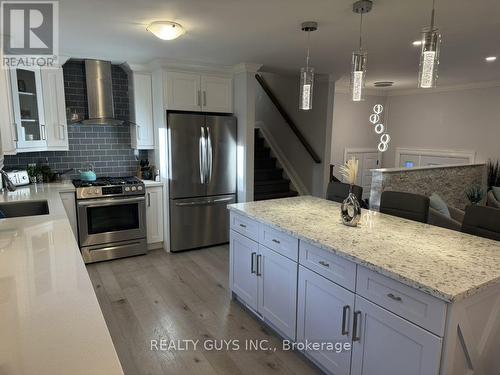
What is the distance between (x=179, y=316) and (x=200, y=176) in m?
1.95

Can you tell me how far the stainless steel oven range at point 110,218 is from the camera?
390 centimetres

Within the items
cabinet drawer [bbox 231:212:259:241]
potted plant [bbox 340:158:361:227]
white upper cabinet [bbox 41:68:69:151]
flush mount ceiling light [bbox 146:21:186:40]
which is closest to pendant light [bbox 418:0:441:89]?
potted plant [bbox 340:158:361:227]

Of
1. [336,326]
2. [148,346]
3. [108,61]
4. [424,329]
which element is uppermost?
[108,61]

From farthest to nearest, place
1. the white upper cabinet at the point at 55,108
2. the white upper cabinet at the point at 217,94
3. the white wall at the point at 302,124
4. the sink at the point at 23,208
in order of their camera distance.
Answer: the white wall at the point at 302,124, the white upper cabinet at the point at 217,94, the white upper cabinet at the point at 55,108, the sink at the point at 23,208

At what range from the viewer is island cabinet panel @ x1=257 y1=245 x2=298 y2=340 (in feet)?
7.62

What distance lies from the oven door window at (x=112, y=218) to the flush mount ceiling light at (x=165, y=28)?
2.19 m

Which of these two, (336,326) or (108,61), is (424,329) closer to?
(336,326)

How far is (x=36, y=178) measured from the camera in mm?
4039

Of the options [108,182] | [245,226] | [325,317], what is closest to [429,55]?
[325,317]

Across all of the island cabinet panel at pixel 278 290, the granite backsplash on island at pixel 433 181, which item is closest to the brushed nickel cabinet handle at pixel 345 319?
the island cabinet panel at pixel 278 290

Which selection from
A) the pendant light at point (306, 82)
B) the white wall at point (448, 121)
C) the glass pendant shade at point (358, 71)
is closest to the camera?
the glass pendant shade at point (358, 71)

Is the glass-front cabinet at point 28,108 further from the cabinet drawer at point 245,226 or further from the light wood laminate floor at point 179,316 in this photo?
the cabinet drawer at point 245,226

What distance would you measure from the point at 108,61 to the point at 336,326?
4.02 m

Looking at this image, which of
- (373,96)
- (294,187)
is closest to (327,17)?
(294,187)
